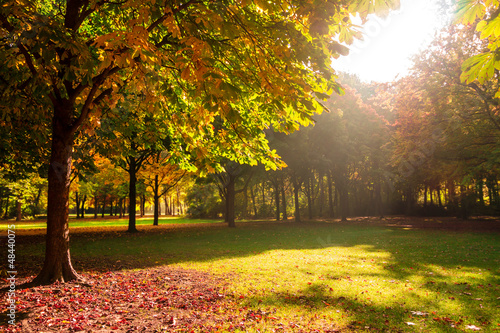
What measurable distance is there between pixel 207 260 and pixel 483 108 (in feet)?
58.9

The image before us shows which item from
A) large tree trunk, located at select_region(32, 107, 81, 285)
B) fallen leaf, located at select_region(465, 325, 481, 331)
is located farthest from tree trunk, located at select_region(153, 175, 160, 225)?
fallen leaf, located at select_region(465, 325, 481, 331)

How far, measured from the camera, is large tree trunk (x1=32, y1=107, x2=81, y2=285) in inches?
237

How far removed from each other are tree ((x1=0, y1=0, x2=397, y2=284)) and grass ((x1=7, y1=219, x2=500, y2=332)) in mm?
3416

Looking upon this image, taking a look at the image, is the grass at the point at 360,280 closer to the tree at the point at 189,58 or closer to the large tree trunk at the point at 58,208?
A: the large tree trunk at the point at 58,208

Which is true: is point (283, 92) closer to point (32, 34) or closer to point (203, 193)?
point (32, 34)

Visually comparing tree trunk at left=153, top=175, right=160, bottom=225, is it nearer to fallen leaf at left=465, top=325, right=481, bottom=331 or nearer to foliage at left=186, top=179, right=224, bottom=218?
foliage at left=186, top=179, right=224, bottom=218

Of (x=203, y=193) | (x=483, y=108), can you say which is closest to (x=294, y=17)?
(x=483, y=108)

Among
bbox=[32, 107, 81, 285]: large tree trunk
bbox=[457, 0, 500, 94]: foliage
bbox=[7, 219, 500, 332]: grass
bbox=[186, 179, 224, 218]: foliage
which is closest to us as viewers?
bbox=[457, 0, 500, 94]: foliage

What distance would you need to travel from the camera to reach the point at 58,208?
604 centimetres

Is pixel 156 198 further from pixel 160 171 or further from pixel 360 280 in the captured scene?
pixel 360 280

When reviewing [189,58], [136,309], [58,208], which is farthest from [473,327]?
[58,208]

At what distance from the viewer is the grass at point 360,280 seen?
4.70 meters

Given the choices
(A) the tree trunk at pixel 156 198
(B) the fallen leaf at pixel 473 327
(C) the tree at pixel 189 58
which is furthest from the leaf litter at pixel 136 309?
(A) the tree trunk at pixel 156 198

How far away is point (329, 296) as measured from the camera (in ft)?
18.9
